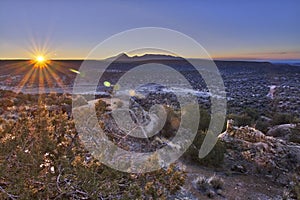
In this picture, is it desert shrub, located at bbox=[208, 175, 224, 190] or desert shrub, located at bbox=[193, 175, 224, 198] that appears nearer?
desert shrub, located at bbox=[193, 175, 224, 198]

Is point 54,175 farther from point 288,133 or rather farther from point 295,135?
point 288,133

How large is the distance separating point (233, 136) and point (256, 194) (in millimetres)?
3599

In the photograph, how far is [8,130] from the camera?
498 centimetres

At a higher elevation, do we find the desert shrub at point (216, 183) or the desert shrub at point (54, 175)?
the desert shrub at point (54, 175)

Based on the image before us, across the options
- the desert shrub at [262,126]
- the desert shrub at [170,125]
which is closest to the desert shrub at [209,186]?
the desert shrub at [170,125]

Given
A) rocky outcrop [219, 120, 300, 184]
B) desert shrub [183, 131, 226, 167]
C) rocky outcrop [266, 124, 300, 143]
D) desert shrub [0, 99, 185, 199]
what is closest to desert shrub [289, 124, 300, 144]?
rocky outcrop [266, 124, 300, 143]

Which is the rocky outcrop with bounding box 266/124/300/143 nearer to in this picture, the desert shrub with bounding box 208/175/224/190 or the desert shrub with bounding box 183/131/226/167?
the desert shrub with bounding box 183/131/226/167

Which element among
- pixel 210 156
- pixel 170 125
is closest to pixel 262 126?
pixel 170 125

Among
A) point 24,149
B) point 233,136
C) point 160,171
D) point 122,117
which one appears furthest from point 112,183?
point 233,136

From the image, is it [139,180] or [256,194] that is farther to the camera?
[256,194]

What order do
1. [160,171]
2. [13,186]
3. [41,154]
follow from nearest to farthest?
[13,186], [41,154], [160,171]

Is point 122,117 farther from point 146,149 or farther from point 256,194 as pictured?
point 256,194

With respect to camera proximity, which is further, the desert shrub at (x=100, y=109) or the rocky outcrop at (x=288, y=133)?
the rocky outcrop at (x=288, y=133)

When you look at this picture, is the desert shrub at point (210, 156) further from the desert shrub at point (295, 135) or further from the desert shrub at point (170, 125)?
the desert shrub at point (295, 135)
